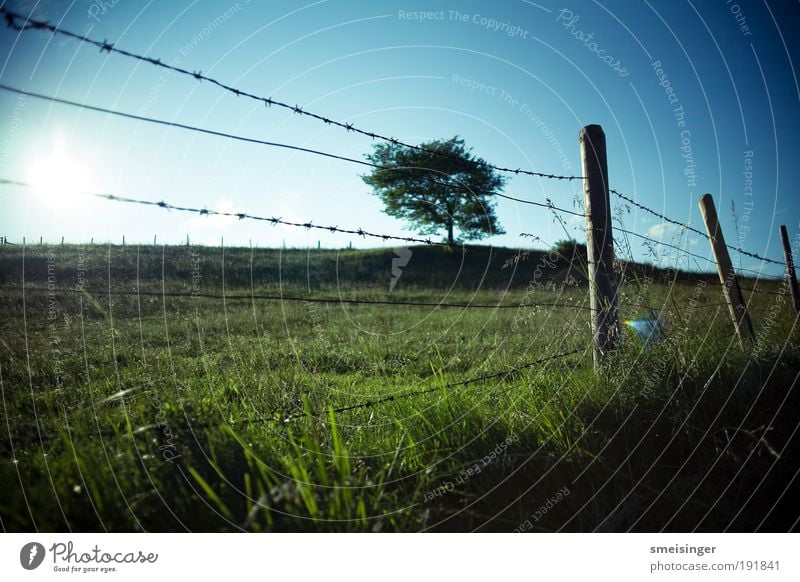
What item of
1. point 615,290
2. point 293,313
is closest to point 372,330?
point 293,313

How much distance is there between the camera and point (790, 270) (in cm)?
532

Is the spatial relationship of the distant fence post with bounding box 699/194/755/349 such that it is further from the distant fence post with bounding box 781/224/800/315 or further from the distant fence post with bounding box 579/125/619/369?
the distant fence post with bounding box 781/224/800/315

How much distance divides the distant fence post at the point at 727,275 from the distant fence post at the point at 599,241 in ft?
4.46

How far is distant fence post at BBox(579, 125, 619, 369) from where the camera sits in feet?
10.4

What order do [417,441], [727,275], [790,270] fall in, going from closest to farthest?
[417,441] < [727,275] < [790,270]

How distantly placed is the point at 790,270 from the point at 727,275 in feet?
7.58

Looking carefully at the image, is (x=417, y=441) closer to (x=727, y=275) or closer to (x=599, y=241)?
(x=599, y=241)

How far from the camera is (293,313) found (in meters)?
9.60

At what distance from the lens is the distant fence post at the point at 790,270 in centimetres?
494

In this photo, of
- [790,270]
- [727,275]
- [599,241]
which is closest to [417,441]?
[599,241]

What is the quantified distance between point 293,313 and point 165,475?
26.2 feet

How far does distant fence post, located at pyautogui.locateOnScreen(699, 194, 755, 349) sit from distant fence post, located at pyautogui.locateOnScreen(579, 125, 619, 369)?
4.46 feet
